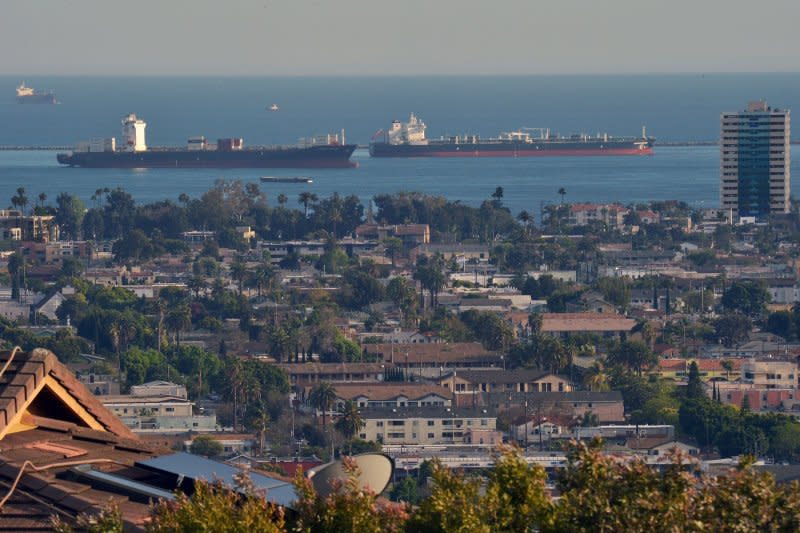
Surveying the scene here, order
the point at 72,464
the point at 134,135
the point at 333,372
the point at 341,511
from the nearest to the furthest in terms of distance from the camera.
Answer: the point at 341,511 → the point at 72,464 → the point at 333,372 → the point at 134,135

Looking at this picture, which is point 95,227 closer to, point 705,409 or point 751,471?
point 705,409

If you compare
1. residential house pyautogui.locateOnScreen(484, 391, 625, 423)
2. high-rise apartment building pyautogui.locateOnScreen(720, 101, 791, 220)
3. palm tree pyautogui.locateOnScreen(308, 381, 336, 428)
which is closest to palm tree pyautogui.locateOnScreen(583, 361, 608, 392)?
residential house pyautogui.locateOnScreen(484, 391, 625, 423)

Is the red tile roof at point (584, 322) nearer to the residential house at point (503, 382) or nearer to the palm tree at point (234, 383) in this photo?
the residential house at point (503, 382)

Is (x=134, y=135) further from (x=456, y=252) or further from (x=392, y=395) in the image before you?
(x=392, y=395)

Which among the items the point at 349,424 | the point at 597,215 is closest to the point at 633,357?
the point at 349,424

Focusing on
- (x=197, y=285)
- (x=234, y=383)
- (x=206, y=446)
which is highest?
(x=234, y=383)

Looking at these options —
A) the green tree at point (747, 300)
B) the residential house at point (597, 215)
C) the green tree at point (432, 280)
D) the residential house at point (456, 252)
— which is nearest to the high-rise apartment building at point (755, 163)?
the residential house at point (597, 215)
